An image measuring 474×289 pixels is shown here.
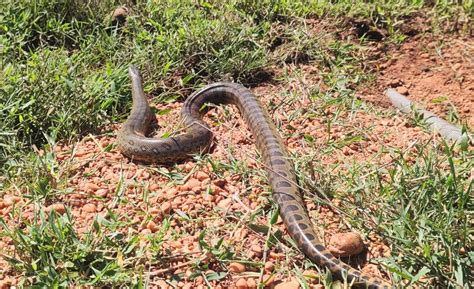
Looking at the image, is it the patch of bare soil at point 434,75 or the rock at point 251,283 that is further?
the patch of bare soil at point 434,75

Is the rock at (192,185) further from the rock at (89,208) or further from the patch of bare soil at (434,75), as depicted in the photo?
the patch of bare soil at (434,75)

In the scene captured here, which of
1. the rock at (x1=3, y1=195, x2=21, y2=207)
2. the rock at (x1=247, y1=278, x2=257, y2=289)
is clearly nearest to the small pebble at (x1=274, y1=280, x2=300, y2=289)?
the rock at (x1=247, y1=278, x2=257, y2=289)

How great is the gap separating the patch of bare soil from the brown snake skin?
148 cm

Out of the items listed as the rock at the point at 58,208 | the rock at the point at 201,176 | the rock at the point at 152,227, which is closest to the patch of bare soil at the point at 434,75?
the rock at the point at 201,176

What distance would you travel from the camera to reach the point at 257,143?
5.51m

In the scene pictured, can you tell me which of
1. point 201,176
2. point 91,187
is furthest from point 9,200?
point 201,176

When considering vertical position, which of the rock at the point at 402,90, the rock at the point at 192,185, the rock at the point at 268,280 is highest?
the rock at the point at 402,90

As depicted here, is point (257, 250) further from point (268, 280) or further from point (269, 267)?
point (268, 280)

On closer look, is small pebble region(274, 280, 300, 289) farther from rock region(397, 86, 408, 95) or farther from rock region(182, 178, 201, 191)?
rock region(397, 86, 408, 95)

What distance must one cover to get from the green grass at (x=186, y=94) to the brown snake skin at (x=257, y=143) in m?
0.16

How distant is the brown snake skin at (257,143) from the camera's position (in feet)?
13.4

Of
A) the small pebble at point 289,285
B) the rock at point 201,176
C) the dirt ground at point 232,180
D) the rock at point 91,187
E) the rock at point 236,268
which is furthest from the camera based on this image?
the rock at point 201,176

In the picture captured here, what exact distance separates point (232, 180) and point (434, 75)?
3.06 m

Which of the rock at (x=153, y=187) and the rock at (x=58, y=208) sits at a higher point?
the rock at (x=58, y=208)
